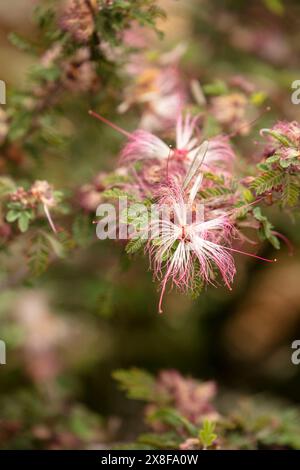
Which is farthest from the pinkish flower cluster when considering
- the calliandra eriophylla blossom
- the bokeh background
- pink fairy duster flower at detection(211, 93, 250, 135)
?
the bokeh background

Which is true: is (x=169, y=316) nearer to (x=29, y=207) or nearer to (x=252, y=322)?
(x=252, y=322)

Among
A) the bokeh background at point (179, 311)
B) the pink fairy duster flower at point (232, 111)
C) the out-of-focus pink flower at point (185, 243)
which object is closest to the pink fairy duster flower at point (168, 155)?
the out-of-focus pink flower at point (185, 243)

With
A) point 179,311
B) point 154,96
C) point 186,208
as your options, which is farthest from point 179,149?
point 179,311

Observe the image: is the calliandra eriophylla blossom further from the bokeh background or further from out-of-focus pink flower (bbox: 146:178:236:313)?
the bokeh background

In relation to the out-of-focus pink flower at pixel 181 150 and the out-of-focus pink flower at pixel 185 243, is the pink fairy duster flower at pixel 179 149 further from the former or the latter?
the out-of-focus pink flower at pixel 185 243

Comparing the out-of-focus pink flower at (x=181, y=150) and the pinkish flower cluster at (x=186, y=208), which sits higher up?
the out-of-focus pink flower at (x=181, y=150)

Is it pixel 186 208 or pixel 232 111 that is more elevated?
pixel 232 111

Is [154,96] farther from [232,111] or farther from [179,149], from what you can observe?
[179,149]
